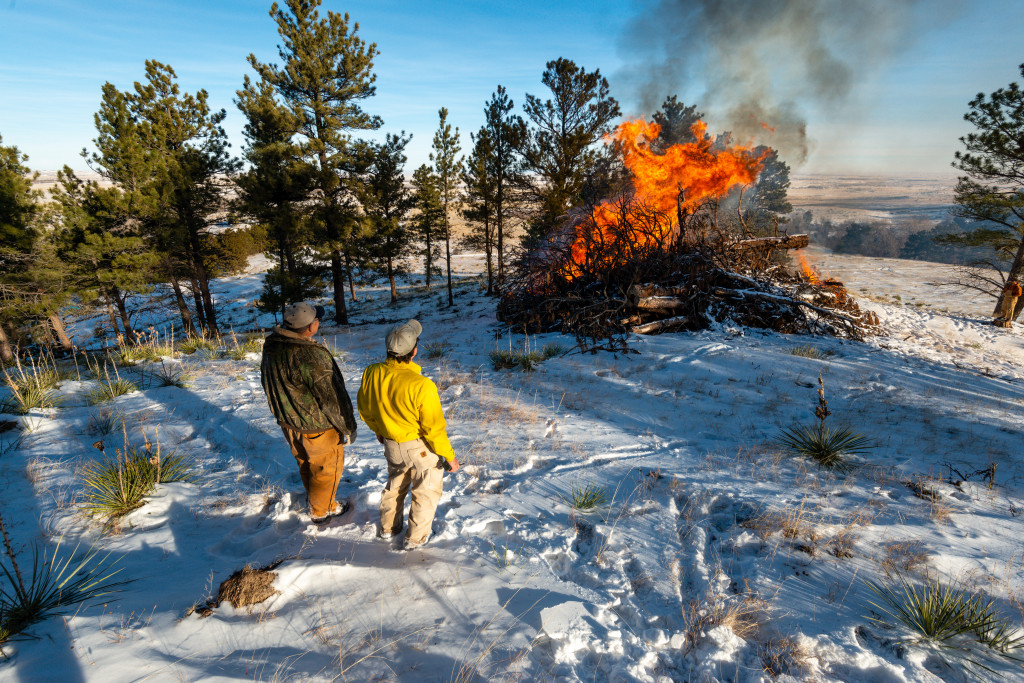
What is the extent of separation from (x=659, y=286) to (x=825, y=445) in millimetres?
6026

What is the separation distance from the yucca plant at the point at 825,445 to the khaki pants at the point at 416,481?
3740 mm

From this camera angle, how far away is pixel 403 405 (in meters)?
2.79

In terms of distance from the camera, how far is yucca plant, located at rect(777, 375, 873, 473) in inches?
159

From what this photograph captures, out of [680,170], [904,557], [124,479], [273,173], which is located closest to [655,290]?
[904,557]

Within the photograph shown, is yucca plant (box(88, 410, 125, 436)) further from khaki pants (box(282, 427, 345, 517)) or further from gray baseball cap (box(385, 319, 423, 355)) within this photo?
gray baseball cap (box(385, 319, 423, 355))

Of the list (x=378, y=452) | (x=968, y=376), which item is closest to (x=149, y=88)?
(x=378, y=452)

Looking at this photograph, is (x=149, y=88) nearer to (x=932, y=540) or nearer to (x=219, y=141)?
(x=219, y=141)

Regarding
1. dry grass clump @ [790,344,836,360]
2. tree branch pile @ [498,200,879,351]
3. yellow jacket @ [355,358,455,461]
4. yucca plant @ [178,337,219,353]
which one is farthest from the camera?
yucca plant @ [178,337,219,353]

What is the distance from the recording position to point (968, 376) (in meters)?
7.21

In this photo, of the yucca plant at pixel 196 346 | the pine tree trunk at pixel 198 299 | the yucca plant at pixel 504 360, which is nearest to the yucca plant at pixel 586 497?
the yucca plant at pixel 504 360

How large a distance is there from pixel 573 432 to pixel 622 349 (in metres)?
3.51

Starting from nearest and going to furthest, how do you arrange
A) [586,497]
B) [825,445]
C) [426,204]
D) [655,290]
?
[586,497] < [825,445] < [655,290] < [426,204]

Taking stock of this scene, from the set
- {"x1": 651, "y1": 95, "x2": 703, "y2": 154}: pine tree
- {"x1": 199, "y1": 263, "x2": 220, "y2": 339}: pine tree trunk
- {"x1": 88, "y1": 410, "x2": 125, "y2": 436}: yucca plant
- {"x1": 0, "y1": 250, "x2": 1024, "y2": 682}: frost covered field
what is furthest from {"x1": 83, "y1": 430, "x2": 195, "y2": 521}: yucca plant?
{"x1": 651, "y1": 95, "x2": 703, "y2": 154}: pine tree

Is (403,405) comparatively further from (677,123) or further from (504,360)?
(677,123)
